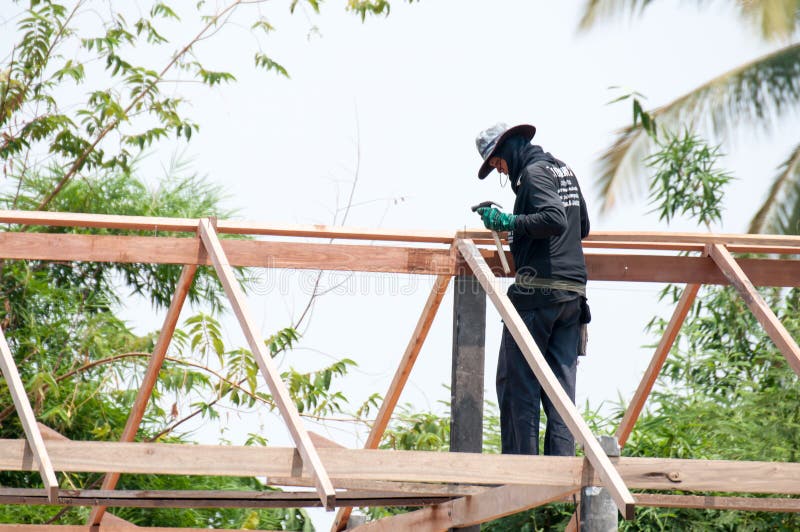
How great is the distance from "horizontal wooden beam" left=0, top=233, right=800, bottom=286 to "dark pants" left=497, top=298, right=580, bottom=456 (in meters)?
0.45

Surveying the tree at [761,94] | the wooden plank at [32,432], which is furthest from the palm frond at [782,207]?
the wooden plank at [32,432]

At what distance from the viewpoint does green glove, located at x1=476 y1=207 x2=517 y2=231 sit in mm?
5469

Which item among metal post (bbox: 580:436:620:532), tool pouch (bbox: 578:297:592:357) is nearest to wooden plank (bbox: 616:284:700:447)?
tool pouch (bbox: 578:297:592:357)

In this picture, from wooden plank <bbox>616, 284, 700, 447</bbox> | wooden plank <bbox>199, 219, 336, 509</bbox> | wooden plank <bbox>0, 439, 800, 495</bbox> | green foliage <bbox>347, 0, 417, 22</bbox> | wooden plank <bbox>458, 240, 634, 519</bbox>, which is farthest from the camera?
green foliage <bbox>347, 0, 417, 22</bbox>

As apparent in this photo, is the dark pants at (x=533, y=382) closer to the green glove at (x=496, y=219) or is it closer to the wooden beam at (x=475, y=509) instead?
the wooden beam at (x=475, y=509)

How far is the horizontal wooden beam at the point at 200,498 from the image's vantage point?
585cm

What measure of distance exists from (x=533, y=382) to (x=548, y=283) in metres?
0.49

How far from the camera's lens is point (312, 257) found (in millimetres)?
5848

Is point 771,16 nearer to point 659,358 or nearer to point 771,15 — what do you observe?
point 771,15

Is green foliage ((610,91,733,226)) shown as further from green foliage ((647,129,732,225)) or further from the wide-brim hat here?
the wide-brim hat

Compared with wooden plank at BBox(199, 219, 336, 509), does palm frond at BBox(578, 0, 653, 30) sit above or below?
above

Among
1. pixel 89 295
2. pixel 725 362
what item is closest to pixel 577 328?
pixel 725 362

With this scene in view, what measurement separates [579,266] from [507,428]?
2.87 feet

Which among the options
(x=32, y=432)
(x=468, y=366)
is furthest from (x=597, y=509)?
(x=32, y=432)
